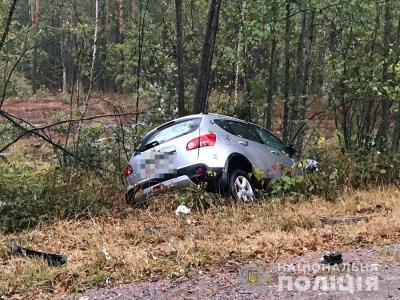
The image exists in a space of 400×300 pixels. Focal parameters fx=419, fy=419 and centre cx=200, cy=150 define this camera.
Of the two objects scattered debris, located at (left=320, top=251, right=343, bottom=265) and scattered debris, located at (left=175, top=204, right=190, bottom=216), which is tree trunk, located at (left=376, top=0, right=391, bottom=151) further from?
scattered debris, located at (left=320, top=251, right=343, bottom=265)

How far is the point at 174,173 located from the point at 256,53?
32.3 ft

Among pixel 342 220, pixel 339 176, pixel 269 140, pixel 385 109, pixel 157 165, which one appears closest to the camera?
pixel 342 220

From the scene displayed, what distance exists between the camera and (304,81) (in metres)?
11.6

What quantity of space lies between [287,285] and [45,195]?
4271 millimetres

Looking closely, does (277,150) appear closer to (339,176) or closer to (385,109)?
(339,176)

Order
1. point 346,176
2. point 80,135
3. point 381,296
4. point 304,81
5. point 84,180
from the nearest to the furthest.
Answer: point 381,296 → point 84,180 → point 346,176 → point 80,135 → point 304,81

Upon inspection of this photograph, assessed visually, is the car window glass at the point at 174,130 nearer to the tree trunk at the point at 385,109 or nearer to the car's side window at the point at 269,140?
the car's side window at the point at 269,140

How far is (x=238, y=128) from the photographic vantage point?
7078mm

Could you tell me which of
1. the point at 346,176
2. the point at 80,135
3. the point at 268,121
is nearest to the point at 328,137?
the point at 268,121

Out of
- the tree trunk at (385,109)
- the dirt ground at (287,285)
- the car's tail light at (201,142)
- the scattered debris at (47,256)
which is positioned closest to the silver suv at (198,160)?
the car's tail light at (201,142)

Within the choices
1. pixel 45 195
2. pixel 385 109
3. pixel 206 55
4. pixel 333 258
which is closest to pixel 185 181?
pixel 45 195

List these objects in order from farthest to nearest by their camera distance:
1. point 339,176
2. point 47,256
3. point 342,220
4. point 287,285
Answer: point 339,176 < point 342,220 < point 47,256 < point 287,285

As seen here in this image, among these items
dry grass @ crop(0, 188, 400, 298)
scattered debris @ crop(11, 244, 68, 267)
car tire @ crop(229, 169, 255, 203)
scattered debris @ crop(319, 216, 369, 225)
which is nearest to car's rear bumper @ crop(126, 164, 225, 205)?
dry grass @ crop(0, 188, 400, 298)

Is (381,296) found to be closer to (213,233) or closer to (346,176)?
(213,233)
